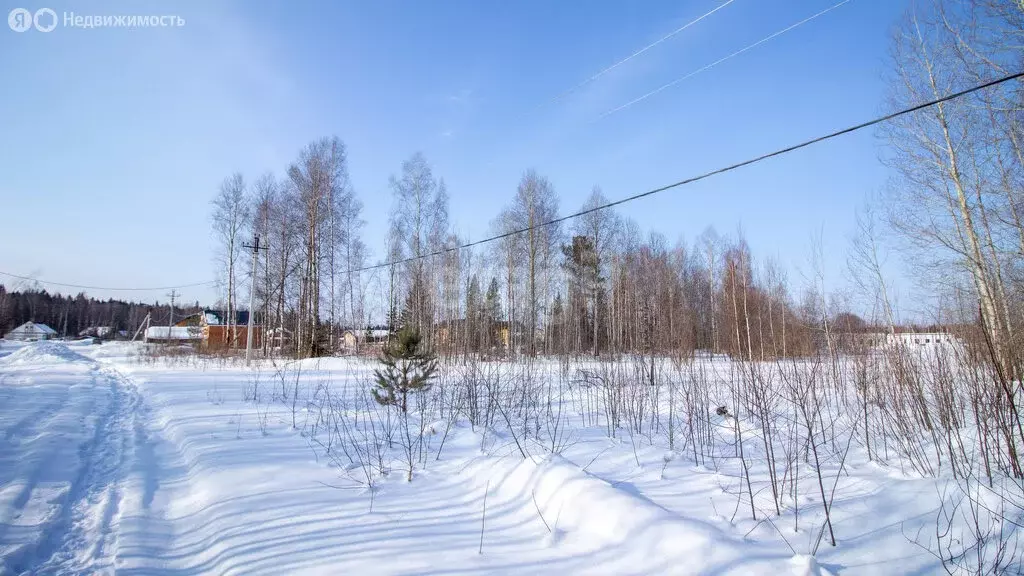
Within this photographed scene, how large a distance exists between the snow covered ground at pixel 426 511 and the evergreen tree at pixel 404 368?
1266 millimetres

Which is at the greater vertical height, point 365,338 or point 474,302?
point 474,302

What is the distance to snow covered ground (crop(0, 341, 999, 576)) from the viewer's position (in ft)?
7.18

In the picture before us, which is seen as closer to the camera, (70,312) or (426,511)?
(426,511)

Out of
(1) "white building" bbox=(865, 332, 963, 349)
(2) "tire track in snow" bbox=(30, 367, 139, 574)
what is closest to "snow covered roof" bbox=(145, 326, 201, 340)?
(2) "tire track in snow" bbox=(30, 367, 139, 574)

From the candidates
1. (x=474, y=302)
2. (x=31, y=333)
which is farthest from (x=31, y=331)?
(x=474, y=302)

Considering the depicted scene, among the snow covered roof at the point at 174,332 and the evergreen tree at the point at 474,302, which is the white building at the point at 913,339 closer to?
the evergreen tree at the point at 474,302

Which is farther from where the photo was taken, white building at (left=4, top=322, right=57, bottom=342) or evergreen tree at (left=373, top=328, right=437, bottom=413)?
white building at (left=4, top=322, right=57, bottom=342)

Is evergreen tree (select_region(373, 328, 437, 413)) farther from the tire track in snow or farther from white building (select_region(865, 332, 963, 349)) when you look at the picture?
white building (select_region(865, 332, 963, 349))

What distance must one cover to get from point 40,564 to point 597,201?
937 inches

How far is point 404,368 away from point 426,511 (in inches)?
132

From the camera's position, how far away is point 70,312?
68.8 metres

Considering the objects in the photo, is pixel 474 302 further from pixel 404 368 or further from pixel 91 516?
pixel 91 516

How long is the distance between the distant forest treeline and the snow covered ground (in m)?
63.1

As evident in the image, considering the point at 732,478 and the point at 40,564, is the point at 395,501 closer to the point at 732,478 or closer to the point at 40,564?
the point at 40,564
